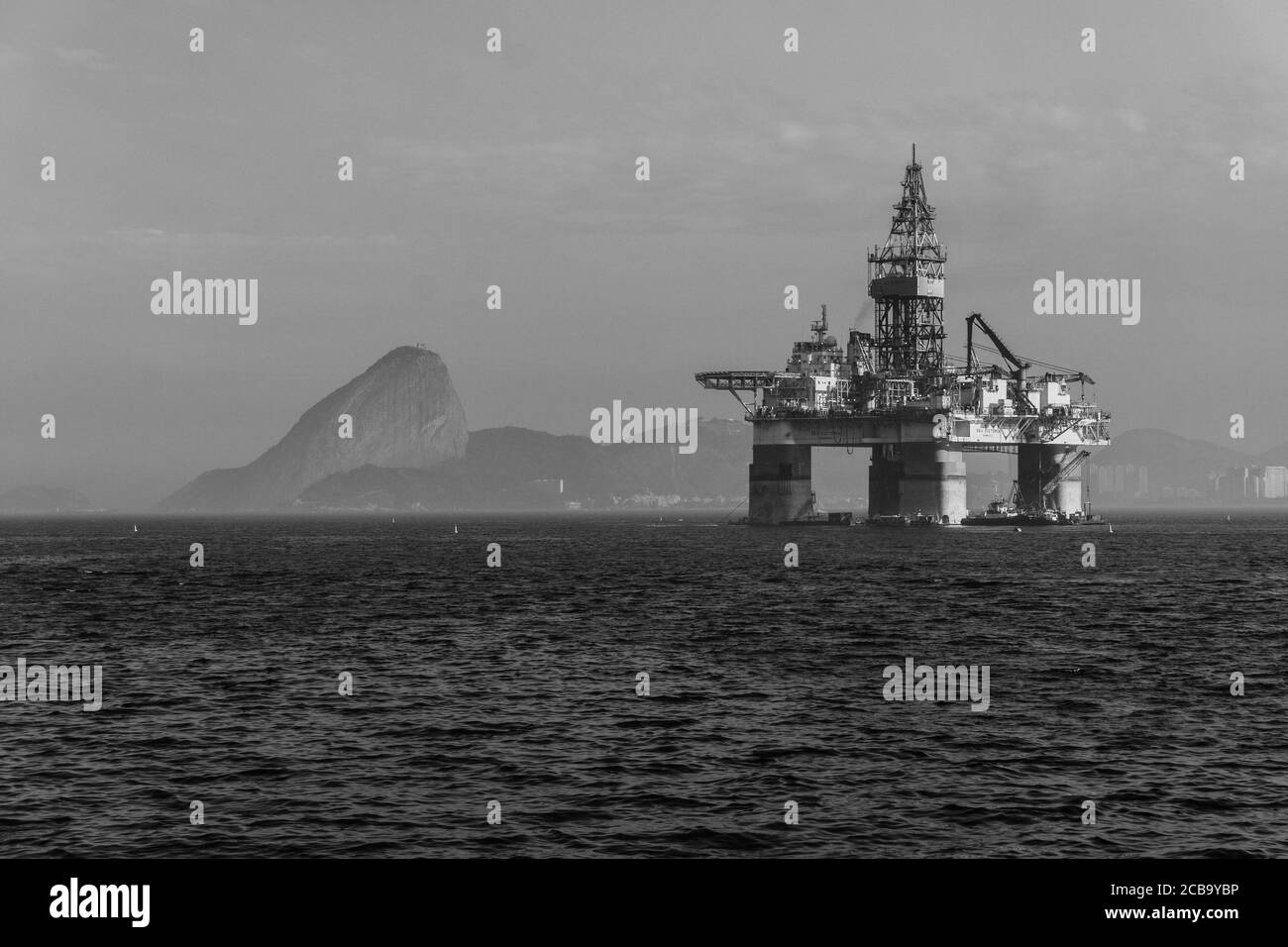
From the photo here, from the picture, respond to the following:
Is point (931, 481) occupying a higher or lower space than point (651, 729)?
higher

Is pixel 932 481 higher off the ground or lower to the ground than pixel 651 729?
higher

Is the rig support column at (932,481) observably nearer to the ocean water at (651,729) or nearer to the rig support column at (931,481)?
the rig support column at (931,481)

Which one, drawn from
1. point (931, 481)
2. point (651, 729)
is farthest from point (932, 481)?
point (651, 729)

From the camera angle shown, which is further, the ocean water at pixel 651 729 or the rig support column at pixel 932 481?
the rig support column at pixel 932 481

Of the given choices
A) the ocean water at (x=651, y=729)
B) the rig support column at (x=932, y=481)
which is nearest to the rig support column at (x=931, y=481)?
the rig support column at (x=932, y=481)

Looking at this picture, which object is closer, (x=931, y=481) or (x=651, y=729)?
(x=651, y=729)

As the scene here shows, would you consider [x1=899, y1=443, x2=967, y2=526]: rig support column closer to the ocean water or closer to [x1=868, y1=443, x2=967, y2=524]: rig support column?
[x1=868, y1=443, x2=967, y2=524]: rig support column

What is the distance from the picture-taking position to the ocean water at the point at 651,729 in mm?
29281

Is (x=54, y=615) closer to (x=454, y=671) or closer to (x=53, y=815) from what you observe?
(x=454, y=671)

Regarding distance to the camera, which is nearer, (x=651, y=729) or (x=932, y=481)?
(x=651, y=729)

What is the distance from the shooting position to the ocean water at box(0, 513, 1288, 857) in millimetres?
29281

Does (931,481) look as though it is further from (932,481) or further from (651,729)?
(651,729)

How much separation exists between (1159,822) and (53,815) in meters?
24.2

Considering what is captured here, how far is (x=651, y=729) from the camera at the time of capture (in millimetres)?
41156
